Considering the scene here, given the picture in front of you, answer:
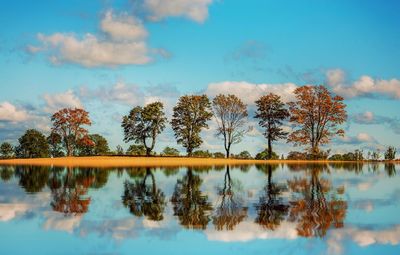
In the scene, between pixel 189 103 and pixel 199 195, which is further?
pixel 189 103

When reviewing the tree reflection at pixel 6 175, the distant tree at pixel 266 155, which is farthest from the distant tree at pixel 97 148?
the tree reflection at pixel 6 175

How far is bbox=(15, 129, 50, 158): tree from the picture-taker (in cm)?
12850

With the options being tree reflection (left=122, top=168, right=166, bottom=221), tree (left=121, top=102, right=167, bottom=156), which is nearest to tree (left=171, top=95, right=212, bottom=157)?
tree (left=121, top=102, right=167, bottom=156)

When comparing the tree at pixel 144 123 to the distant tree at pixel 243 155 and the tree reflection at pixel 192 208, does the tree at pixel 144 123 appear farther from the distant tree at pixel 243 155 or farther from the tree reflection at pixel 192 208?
the tree reflection at pixel 192 208

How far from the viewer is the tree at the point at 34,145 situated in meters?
128

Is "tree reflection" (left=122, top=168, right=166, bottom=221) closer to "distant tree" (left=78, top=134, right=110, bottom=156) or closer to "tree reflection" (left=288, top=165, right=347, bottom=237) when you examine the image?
"tree reflection" (left=288, top=165, right=347, bottom=237)

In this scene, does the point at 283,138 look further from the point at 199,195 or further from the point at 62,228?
the point at 62,228

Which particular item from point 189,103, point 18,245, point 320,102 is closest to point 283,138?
point 320,102

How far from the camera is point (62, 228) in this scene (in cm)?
1423

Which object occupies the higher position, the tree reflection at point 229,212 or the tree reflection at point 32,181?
the tree reflection at point 32,181

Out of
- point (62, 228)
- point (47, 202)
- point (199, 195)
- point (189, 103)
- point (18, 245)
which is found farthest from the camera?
point (189, 103)

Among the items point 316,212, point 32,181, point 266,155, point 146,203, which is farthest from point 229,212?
point 266,155

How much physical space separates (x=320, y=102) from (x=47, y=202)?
79511 mm

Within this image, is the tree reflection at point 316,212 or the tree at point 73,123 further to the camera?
the tree at point 73,123
